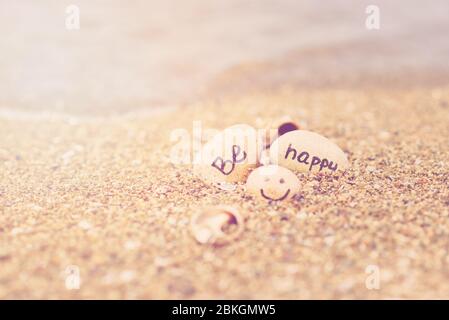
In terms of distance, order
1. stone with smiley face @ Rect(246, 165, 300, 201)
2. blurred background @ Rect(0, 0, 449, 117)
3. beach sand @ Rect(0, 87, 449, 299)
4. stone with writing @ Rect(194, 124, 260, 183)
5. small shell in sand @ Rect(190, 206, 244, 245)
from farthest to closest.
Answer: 1. blurred background @ Rect(0, 0, 449, 117)
2. stone with writing @ Rect(194, 124, 260, 183)
3. stone with smiley face @ Rect(246, 165, 300, 201)
4. small shell in sand @ Rect(190, 206, 244, 245)
5. beach sand @ Rect(0, 87, 449, 299)

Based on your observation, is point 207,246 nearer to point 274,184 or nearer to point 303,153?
point 274,184

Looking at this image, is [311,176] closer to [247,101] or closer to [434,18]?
[247,101]

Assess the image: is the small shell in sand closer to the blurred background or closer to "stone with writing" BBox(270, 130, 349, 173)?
"stone with writing" BBox(270, 130, 349, 173)

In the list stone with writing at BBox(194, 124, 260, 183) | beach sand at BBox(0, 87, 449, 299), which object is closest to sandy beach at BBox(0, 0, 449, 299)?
beach sand at BBox(0, 87, 449, 299)

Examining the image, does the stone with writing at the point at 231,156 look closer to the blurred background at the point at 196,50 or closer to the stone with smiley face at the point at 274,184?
the stone with smiley face at the point at 274,184

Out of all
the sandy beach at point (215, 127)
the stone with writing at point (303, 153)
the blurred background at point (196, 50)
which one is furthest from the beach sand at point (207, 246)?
the blurred background at point (196, 50)

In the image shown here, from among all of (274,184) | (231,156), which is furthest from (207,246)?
(231,156)

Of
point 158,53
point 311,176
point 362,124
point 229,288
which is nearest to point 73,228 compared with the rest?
point 229,288
